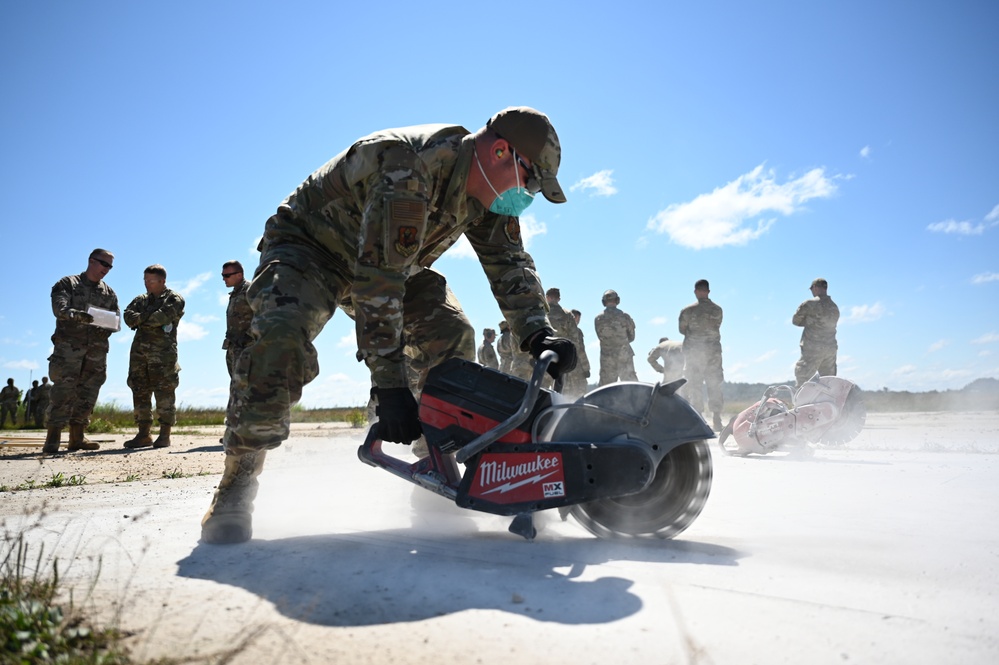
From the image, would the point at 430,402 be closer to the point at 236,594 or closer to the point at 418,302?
the point at 418,302

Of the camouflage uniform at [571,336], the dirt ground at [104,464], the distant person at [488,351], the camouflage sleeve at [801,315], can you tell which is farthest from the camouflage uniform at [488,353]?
the dirt ground at [104,464]

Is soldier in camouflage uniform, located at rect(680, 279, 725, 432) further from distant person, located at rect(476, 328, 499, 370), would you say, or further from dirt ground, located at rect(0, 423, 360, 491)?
dirt ground, located at rect(0, 423, 360, 491)

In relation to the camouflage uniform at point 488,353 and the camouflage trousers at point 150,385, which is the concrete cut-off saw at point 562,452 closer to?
the camouflage trousers at point 150,385

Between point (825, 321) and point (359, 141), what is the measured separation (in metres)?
9.97

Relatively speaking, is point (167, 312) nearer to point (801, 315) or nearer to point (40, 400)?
point (801, 315)

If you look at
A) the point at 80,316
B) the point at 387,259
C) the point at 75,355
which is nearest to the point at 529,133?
the point at 387,259

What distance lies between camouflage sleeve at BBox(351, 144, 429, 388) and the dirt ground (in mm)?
3439

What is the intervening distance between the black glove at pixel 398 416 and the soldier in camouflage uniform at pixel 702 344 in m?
9.49

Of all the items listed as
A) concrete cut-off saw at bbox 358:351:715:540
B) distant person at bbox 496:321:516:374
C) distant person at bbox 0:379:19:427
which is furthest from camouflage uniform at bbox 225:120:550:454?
distant person at bbox 0:379:19:427

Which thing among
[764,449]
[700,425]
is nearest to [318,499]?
[700,425]

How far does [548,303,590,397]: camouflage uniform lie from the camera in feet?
43.4

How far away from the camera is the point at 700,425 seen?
255cm

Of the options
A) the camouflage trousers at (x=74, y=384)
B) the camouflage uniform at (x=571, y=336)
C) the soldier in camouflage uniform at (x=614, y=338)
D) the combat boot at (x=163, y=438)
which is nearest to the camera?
the camouflage trousers at (x=74, y=384)

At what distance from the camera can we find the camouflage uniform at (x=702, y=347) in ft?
37.6
